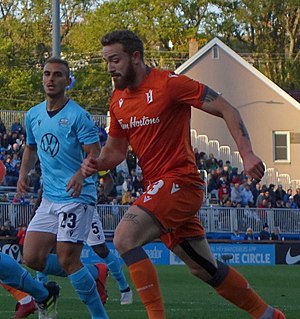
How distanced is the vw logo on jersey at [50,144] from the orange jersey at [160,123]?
1.65 m

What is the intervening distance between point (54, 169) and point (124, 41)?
2106 mm

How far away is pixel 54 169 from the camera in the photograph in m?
9.83

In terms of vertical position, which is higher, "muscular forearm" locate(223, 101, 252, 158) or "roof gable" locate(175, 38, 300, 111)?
"roof gable" locate(175, 38, 300, 111)

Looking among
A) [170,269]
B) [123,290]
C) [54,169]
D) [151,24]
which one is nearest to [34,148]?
[54,169]

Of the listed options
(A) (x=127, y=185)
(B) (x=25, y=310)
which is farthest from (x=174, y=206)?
(A) (x=127, y=185)

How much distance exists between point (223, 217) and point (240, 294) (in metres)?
21.1

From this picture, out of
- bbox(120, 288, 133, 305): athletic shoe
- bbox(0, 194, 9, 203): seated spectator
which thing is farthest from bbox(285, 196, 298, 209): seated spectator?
bbox(120, 288, 133, 305): athletic shoe

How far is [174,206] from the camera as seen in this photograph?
802 cm

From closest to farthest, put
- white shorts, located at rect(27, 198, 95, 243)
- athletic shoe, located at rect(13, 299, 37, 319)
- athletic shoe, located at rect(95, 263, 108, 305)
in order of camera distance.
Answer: white shorts, located at rect(27, 198, 95, 243) < athletic shoe, located at rect(13, 299, 37, 319) < athletic shoe, located at rect(95, 263, 108, 305)

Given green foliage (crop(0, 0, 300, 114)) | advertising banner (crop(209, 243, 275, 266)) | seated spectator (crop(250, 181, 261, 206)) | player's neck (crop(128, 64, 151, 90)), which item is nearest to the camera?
player's neck (crop(128, 64, 151, 90))

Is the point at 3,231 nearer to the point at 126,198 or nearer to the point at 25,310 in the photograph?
the point at 126,198

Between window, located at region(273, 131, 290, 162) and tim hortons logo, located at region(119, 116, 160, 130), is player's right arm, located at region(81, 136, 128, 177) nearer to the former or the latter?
tim hortons logo, located at region(119, 116, 160, 130)

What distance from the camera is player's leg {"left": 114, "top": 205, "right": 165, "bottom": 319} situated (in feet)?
25.5

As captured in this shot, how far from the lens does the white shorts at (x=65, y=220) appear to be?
9.59 metres
